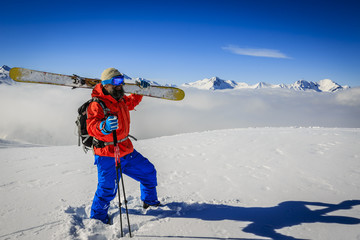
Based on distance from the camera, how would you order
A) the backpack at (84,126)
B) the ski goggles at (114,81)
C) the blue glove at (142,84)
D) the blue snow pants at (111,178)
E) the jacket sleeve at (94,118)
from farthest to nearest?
A: 1. the blue glove at (142,84)
2. the blue snow pants at (111,178)
3. the ski goggles at (114,81)
4. the backpack at (84,126)
5. the jacket sleeve at (94,118)

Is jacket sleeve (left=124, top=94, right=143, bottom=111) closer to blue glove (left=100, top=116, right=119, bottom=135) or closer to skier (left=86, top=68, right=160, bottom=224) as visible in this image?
skier (left=86, top=68, right=160, bottom=224)

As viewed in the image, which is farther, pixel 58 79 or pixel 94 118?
pixel 58 79

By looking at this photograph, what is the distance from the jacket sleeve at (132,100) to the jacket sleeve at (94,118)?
3.07 ft

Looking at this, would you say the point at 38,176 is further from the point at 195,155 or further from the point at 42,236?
the point at 195,155

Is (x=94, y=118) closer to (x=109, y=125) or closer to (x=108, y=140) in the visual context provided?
(x=109, y=125)

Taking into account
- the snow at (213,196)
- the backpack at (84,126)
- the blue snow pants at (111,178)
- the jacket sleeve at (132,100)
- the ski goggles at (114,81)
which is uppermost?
the ski goggles at (114,81)

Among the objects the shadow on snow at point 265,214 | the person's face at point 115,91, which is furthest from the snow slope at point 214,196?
the person's face at point 115,91

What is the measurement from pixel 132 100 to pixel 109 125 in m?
1.30

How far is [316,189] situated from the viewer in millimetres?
4414

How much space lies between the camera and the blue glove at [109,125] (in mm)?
2703

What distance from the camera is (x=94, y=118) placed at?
2.86 metres

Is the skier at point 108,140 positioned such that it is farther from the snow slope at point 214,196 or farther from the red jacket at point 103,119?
the snow slope at point 214,196

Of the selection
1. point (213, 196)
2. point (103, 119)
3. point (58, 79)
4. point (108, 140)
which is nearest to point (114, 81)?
point (103, 119)

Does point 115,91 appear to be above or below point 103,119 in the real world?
above
